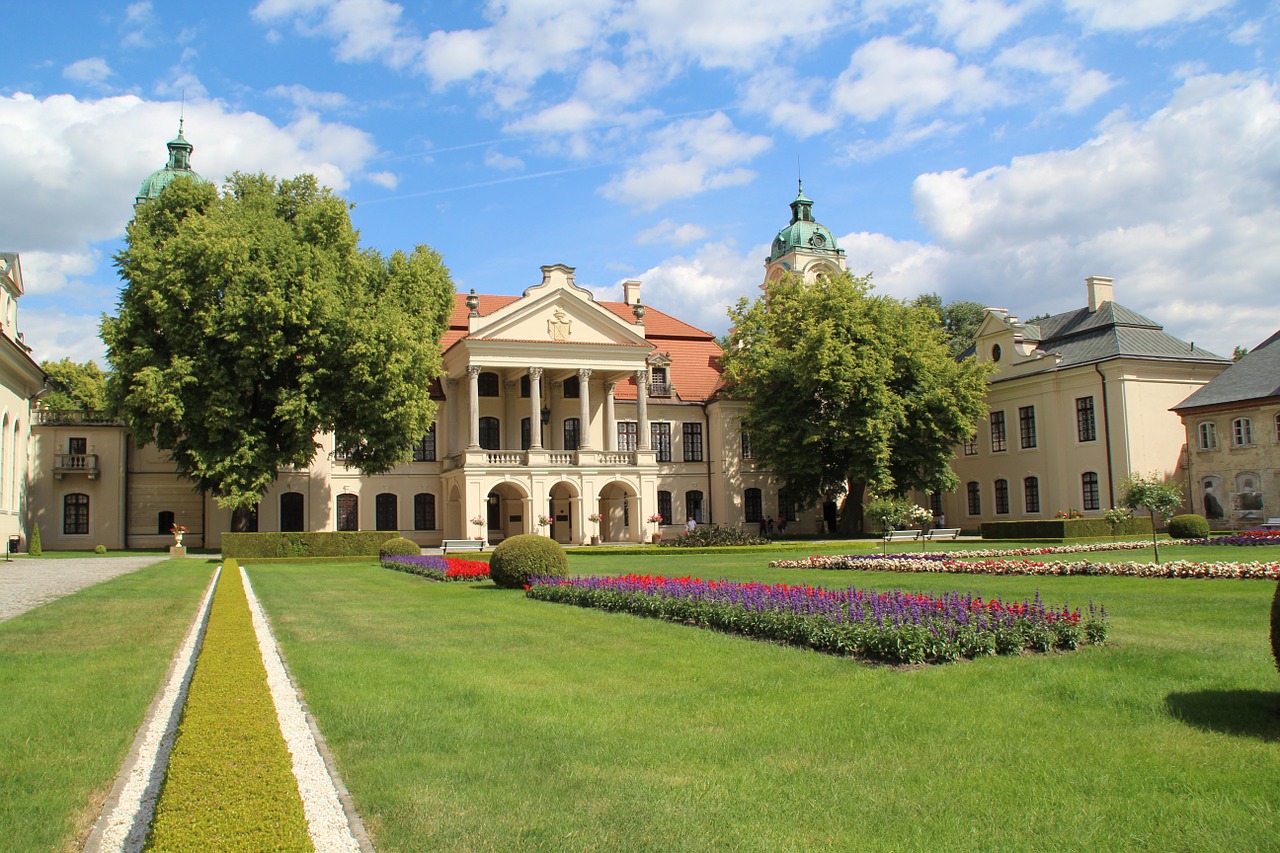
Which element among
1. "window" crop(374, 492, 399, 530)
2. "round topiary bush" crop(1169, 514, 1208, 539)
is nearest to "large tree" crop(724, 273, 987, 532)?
"round topiary bush" crop(1169, 514, 1208, 539)

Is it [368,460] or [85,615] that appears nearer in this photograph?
[85,615]

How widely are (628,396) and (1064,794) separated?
46.0 metres

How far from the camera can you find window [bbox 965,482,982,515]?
5075 cm

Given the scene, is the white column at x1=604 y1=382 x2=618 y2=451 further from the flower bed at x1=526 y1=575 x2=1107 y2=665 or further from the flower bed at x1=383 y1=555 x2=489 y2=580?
the flower bed at x1=526 y1=575 x2=1107 y2=665

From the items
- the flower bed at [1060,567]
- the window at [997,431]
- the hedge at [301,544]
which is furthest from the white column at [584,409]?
the flower bed at [1060,567]

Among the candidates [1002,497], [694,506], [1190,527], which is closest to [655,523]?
[694,506]

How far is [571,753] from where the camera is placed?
6.46 metres

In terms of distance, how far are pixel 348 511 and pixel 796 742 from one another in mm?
42509

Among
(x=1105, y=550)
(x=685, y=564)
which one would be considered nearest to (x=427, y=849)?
(x=685, y=564)

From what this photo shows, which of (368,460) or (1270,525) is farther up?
(368,460)

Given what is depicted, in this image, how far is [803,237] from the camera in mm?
71125

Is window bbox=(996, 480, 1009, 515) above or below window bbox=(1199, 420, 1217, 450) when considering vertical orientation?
below

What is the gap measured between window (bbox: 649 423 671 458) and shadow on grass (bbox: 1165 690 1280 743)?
43.5 m

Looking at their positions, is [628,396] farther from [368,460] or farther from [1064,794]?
[1064,794]
